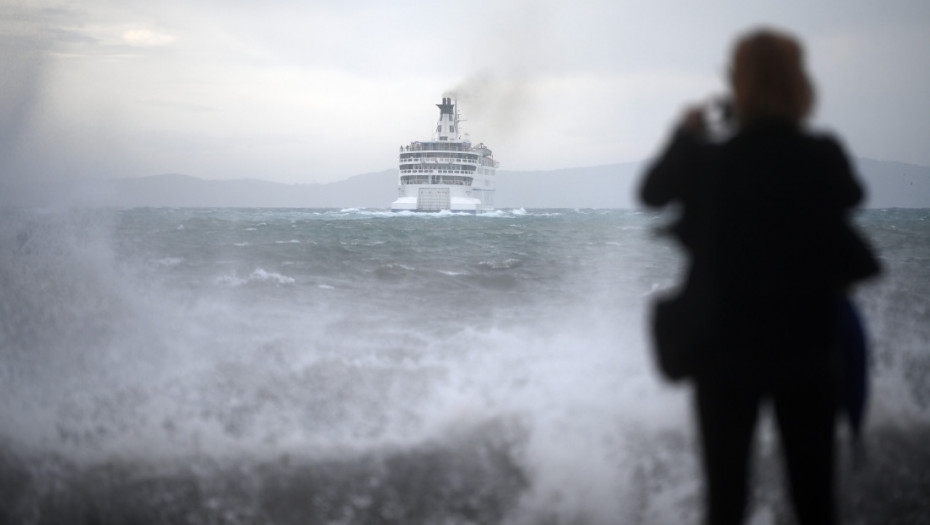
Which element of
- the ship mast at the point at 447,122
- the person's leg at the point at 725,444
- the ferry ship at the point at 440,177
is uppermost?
the ship mast at the point at 447,122

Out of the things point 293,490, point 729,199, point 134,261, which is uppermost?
point 729,199

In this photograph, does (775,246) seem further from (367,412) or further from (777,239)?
(367,412)

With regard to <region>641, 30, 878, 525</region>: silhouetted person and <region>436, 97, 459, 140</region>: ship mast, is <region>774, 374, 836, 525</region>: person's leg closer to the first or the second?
<region>641, 30, 878, 525</region>: silhouetted person

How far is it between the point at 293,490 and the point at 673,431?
2906 mm

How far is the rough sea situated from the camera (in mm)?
4199

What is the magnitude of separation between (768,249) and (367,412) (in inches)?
168

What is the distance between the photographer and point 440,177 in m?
72.1

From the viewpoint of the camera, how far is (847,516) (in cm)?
389

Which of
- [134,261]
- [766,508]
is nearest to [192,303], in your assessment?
[134,261]

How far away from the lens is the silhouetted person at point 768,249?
1995 millimetres

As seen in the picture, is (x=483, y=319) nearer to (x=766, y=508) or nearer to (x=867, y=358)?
(x=766, y=508)

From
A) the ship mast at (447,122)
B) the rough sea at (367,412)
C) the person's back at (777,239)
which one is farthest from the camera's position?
the ship mast at (447,122)

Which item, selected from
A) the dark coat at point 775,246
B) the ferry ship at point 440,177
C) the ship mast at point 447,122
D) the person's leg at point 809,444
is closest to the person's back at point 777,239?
the dark coat at point 775,246

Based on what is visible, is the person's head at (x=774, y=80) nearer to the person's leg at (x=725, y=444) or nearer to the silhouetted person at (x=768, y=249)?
the silhouetted person at (x=768, y=249)
